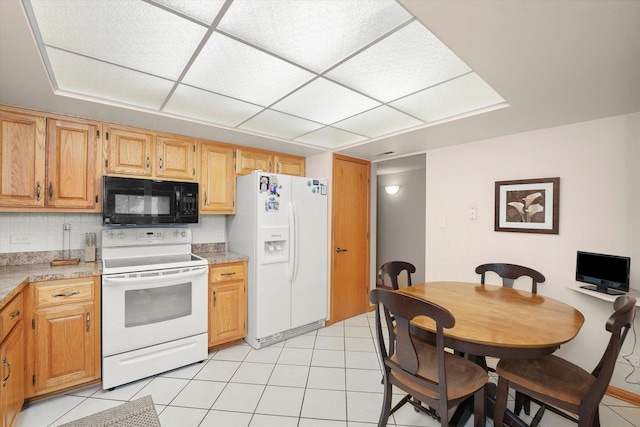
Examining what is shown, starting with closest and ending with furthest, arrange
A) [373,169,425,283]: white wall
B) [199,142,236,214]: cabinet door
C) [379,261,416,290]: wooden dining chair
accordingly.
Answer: [379,261,416,290]: wooden dining chair
[199,142,236,214]: cabinet door
[373,169,425,283]: white wall

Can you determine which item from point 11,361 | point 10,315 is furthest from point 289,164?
point 11,361

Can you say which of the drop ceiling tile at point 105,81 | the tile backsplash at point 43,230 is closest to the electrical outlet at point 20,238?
the tile backsplash at point 43,230

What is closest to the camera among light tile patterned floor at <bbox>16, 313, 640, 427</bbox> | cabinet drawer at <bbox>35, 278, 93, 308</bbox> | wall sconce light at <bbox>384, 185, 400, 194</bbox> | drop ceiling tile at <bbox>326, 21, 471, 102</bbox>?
drop ceiling tile at <bbox>326, 21, 471, 102</bbox>

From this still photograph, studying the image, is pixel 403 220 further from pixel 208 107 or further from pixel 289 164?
pixel 208 107

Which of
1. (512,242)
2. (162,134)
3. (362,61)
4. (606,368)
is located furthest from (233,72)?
(512,242)

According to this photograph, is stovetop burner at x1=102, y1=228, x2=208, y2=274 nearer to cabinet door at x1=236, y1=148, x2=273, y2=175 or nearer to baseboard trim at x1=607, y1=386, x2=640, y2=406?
cabinet door at x1=236, y1=148, x2=273, y2=175

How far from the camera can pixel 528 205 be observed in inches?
106

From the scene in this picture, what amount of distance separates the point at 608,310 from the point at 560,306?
717mm

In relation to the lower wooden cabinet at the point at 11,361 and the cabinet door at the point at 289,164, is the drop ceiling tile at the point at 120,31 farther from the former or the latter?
the cabinet door at the point at 289,164

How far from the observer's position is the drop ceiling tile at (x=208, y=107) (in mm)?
2148

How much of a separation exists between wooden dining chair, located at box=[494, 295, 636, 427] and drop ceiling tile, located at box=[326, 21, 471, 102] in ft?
5.14

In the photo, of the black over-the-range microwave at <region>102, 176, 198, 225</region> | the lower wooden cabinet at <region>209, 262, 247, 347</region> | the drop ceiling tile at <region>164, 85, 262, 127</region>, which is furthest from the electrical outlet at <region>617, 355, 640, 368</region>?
the black over-the-range microwave at <region>102, 176, 198, 225</region>

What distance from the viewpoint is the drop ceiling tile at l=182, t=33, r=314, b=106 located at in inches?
62.1

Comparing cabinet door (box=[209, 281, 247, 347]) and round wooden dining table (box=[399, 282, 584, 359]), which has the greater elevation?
round wooden dining table (box=[399, 282, 584, 359])
